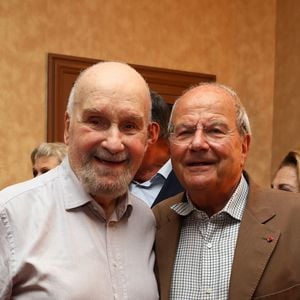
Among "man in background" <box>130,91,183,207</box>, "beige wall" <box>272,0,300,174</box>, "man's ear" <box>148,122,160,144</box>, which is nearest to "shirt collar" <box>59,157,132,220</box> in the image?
"man's ear" <box>148,122,160,144</box>

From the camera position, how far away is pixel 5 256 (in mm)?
1559

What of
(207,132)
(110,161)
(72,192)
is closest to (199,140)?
(207,132)

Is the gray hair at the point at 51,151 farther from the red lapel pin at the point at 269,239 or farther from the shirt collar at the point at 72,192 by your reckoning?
the red lapel pin at the point at 269,239

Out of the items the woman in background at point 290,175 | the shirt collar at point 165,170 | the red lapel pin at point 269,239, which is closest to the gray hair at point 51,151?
the shirt collar at point 165,170

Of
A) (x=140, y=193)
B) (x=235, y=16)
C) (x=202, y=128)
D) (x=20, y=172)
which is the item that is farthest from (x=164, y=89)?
(x=202, y=128)

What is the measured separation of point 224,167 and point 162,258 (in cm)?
35

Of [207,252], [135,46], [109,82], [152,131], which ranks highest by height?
[135,46]

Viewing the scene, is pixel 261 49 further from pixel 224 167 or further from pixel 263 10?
Answer: pixel 224 167

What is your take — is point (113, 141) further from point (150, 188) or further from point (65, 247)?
point (150, 188)

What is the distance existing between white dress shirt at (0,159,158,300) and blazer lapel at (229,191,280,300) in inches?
9.9

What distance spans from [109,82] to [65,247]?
0.48 m

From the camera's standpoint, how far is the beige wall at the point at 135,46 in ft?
12.8

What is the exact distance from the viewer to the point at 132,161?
68.6 inches

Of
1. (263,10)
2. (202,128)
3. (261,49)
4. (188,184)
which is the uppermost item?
(263,10)
